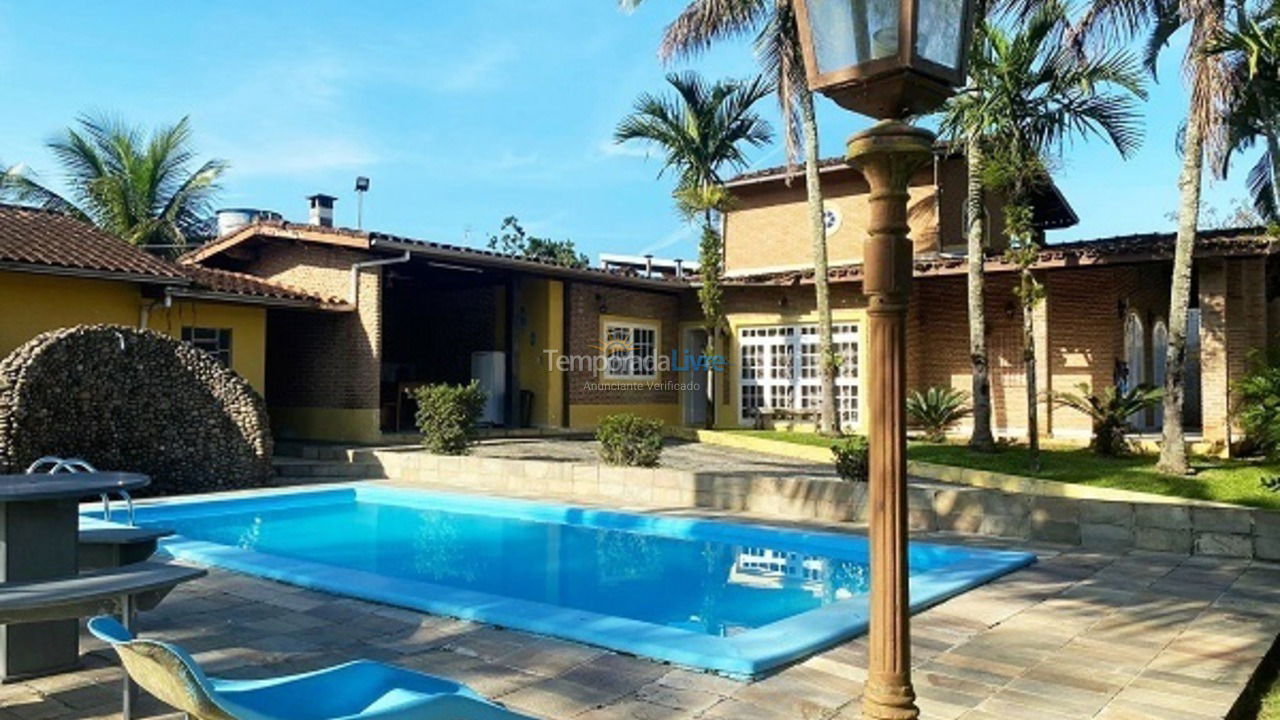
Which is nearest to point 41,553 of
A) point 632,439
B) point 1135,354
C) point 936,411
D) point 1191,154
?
point 632,439

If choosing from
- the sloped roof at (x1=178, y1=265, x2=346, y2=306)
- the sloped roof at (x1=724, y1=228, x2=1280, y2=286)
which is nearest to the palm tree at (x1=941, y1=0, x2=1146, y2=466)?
the sloped roof at (x1=724, y1=228, x2=1280, y2=286)

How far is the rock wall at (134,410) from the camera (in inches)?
421

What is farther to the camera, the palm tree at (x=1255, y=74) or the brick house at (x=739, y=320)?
the brick house at (x=739, y=320)

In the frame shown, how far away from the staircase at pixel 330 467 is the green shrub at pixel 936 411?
926 cm

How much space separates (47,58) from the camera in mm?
14305

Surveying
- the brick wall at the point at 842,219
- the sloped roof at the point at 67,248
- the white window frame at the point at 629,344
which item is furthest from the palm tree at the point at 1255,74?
the sloped roof at the point at 67,248

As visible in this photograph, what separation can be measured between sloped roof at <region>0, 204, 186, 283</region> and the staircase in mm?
3408

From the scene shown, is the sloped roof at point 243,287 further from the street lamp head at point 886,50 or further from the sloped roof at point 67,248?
the street lamp head at point 886,50

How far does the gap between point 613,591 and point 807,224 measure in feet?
47.4

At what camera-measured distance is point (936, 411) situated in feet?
51.4

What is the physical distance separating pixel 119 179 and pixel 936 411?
72.9 feet

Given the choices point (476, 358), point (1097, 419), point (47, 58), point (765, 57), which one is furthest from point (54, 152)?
point (1097, 419)

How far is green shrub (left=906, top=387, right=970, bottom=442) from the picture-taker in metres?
15.7

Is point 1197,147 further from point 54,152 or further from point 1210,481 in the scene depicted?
point 54,152
